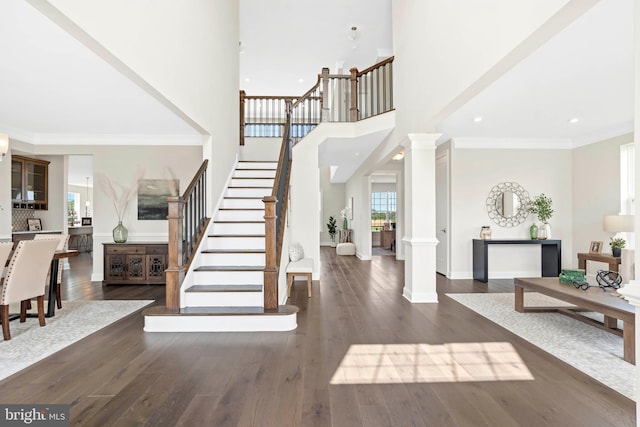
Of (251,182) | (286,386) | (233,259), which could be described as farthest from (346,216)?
(286,386)

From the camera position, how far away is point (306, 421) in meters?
1.90

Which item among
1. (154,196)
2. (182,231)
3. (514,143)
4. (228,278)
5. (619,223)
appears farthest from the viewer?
(514,143)

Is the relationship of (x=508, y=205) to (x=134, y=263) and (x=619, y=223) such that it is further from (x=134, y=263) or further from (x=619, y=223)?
(x=134, y=263)

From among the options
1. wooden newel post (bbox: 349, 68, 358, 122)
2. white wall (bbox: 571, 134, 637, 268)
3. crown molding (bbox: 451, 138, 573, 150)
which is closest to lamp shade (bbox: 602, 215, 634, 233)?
white wall (bbox: 571, 134, 637, 268)

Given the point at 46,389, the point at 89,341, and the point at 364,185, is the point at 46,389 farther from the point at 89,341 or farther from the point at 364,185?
the point at 364,185

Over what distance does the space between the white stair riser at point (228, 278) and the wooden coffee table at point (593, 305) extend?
10.3ft

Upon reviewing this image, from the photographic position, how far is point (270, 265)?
3688 millimetres

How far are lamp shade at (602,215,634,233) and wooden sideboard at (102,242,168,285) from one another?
6944 millimetres

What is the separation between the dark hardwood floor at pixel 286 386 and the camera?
195cm

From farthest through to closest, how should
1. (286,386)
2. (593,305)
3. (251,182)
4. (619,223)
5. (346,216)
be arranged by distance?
(346,216), (251,182), (619,223), (593,305), (286,386)

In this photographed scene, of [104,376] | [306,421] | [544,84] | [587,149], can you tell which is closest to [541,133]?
[587,149]

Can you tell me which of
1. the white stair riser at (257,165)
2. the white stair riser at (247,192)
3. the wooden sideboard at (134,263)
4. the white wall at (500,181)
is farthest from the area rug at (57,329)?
the white wall at (500,181)

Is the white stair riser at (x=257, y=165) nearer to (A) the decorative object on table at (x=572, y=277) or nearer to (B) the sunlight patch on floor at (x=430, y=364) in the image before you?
(B) the sunlight patch on floor at (x=430, y=364)

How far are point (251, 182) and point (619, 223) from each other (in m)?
5.64
